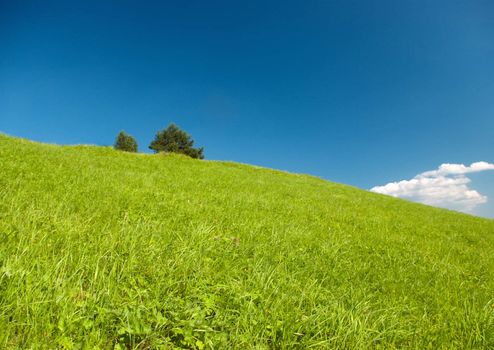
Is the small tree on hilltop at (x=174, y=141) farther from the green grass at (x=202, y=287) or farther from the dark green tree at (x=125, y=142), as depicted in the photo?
the green grass at (x=202, y=287)

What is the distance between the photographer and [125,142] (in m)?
84.9

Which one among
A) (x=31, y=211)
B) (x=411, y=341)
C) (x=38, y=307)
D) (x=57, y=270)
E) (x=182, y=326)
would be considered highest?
(x=31, y=211)

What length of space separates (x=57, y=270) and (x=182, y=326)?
55.0 inches

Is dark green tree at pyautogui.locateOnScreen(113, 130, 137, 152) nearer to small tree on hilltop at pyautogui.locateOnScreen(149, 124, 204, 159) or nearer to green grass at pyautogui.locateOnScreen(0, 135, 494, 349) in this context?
Answer: small tree on hilltop at pyautogui.locateOnScreen(149, 124, 204, 159)

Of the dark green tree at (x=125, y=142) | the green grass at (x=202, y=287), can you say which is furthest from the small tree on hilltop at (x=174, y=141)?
the green grass at (x=202, y=287)

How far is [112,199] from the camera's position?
621 centimetres

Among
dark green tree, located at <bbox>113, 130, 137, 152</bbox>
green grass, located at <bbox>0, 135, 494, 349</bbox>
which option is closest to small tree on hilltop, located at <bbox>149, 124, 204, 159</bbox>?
dark green tree, located at <bbox>113, 130, 137, 152</bbox>

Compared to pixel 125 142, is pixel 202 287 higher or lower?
lower

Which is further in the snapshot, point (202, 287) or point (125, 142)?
point (125, 142)

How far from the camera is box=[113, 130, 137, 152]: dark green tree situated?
84812 mm

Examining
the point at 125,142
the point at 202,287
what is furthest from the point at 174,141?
the point at 202,287

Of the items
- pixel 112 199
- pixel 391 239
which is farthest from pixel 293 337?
pixel 391 239

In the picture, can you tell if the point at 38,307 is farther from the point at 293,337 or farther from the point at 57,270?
the point at 293,337

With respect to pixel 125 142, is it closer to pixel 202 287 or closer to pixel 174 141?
pixel 174 141
